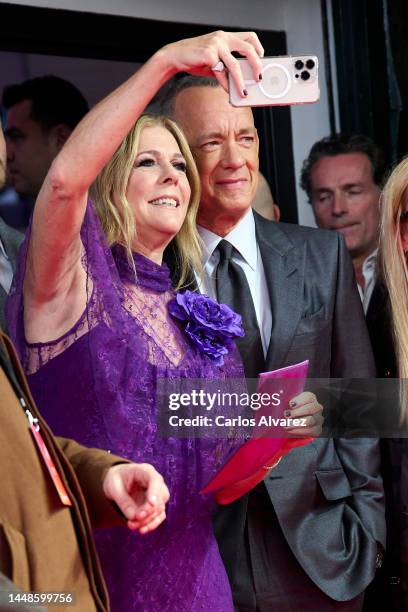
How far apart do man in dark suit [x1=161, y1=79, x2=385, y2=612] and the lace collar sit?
0.73ft

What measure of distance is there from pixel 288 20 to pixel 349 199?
80cm

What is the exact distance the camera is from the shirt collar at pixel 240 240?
2.83 m

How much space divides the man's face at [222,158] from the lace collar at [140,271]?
1.35ft

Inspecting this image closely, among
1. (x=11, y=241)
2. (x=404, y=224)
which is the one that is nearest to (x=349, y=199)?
(x=404, y=224)

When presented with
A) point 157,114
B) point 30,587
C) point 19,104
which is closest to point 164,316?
point 157,114

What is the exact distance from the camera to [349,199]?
362 cm

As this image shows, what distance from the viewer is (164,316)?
244 centimetres

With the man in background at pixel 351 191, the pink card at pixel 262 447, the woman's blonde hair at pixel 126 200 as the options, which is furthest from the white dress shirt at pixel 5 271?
the man in background at pixel 351 191

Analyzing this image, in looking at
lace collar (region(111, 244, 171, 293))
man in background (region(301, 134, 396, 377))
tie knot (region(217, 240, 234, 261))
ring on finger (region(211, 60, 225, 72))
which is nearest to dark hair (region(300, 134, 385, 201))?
man in background (region(301, 134, 396, 377))

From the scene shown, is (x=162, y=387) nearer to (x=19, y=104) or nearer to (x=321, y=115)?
(x=19, y=104)

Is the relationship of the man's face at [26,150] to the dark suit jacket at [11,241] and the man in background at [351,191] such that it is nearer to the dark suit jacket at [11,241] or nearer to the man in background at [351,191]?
the dark suit jacket at [11,241]

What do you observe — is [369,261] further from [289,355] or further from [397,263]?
[289,355]

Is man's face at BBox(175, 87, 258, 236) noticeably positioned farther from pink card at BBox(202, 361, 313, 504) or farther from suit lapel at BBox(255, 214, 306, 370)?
pink card at BBox(202, 361, 313, 504)

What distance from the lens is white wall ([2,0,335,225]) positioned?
3.79m
